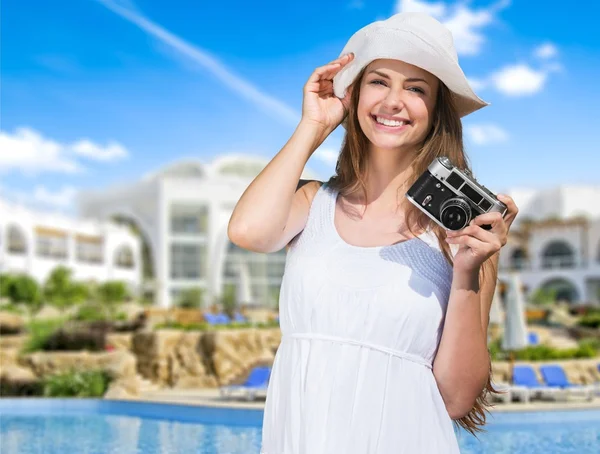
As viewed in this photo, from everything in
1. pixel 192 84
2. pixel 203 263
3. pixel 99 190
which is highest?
pixel 192 84

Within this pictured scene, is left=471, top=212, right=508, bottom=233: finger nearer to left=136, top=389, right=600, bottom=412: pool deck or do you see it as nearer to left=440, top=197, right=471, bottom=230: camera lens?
left=440, top=197, right=471, bottom=230: camera lens

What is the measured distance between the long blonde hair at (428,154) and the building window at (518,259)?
55.6 meters

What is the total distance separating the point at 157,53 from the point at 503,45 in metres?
26.7

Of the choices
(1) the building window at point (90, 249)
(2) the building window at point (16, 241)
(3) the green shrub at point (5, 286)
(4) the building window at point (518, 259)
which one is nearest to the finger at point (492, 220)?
(3) the green shrub at point (5, 286)

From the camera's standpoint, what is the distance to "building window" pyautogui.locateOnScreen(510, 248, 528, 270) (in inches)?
2192

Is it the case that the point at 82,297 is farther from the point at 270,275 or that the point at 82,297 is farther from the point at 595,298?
the point at 595,298

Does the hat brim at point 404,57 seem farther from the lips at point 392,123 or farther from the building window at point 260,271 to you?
the building window at point 260,271

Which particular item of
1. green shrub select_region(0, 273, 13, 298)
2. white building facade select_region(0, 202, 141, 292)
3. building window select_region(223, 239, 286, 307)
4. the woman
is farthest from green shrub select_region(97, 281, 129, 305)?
the woman

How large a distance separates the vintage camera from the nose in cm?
19

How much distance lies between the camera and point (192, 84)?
65250 millimetres

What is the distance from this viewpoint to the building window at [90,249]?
4872 centimetres

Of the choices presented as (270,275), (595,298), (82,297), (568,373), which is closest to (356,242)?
(568,373)

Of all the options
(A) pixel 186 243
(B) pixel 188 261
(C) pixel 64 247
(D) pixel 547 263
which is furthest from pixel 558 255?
(C) pixel 64 247

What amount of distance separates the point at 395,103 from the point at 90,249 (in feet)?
163
